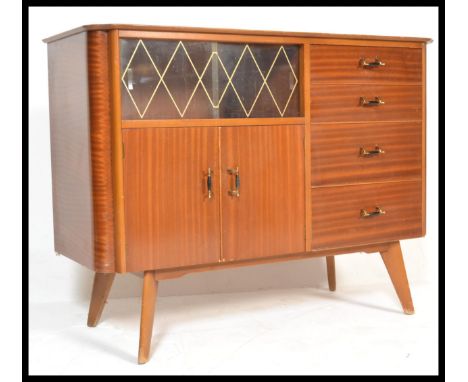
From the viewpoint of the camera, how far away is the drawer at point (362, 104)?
3.10m

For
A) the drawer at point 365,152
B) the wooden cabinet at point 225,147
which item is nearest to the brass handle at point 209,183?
the wooden cabinet at point 225,147

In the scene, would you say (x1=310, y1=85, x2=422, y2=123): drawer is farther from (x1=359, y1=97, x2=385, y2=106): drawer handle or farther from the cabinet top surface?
the cabinet top surface

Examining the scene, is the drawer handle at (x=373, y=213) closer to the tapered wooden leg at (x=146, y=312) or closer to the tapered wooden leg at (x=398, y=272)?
the tapered wooden leg at (x=398, y=272)

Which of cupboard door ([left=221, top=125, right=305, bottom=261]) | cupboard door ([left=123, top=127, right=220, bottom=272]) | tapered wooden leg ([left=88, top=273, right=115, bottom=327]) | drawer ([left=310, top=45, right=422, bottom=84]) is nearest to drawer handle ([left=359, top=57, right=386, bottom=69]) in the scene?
drawer ([left=310, top=45, right=422, bottom=84])

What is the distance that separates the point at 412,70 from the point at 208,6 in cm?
103

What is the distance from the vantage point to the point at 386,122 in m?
3.26

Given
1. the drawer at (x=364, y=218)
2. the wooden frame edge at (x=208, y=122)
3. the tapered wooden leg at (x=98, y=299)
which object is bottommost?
the tapered wooden leg at (x=98, y=299)

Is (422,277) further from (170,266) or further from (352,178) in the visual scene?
(170,266)

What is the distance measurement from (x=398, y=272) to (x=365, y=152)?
553mm

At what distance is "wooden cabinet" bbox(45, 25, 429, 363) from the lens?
2771 millimetres

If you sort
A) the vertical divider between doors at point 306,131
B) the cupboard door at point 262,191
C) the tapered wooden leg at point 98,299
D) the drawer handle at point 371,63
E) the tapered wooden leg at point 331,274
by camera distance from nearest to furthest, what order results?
the cupboard door at point 262,191, the vertical divider between doors at point 306,131, the drawer handle at point 371,63, the tapered wooden leg at point 98,299, the tapered wooden leg at point 331,274

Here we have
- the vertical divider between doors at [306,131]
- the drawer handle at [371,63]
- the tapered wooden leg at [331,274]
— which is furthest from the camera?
the tapered wooden leg at [331,274]

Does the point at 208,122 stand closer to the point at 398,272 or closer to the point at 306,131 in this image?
the point at 306,131

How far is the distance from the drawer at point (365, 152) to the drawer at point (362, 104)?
29mm
